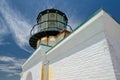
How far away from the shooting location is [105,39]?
5.80 metres

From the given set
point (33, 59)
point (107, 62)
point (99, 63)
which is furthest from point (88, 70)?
point (33, 59)

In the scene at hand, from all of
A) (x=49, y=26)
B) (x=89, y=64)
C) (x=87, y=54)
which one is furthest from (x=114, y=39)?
(x=49, y=26)

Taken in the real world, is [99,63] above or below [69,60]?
below

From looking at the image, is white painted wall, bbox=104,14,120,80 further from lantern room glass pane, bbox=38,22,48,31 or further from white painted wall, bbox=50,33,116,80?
lantern room glass pane, bbox=38,22,48,31

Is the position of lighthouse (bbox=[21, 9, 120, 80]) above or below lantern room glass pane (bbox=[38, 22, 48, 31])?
below

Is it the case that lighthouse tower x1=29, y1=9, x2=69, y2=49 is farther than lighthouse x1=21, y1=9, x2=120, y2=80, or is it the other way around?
lighthouse tower x1=29, y1=9, x2=69, y2=49

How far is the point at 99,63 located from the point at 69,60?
2363mm

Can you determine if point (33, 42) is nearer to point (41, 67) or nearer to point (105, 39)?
point (41, 67)

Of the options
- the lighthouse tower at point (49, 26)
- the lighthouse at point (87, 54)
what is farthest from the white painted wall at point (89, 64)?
the lighthouse tower at point (49, 26)

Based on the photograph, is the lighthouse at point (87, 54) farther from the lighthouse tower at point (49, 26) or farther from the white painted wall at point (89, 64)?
the lighthouse tower at point (49, 26)

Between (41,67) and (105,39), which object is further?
(41,67)

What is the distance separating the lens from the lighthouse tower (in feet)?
54.9

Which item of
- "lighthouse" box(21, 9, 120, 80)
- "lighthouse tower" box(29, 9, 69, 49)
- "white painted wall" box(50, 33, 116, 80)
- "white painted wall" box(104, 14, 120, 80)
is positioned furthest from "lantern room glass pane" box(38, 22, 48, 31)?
"white painted wall" box(104, 14, 120, 80)

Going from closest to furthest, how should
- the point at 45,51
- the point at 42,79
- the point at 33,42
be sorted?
the point at 42,79 → the point at 45,51 → the point at 33,42
